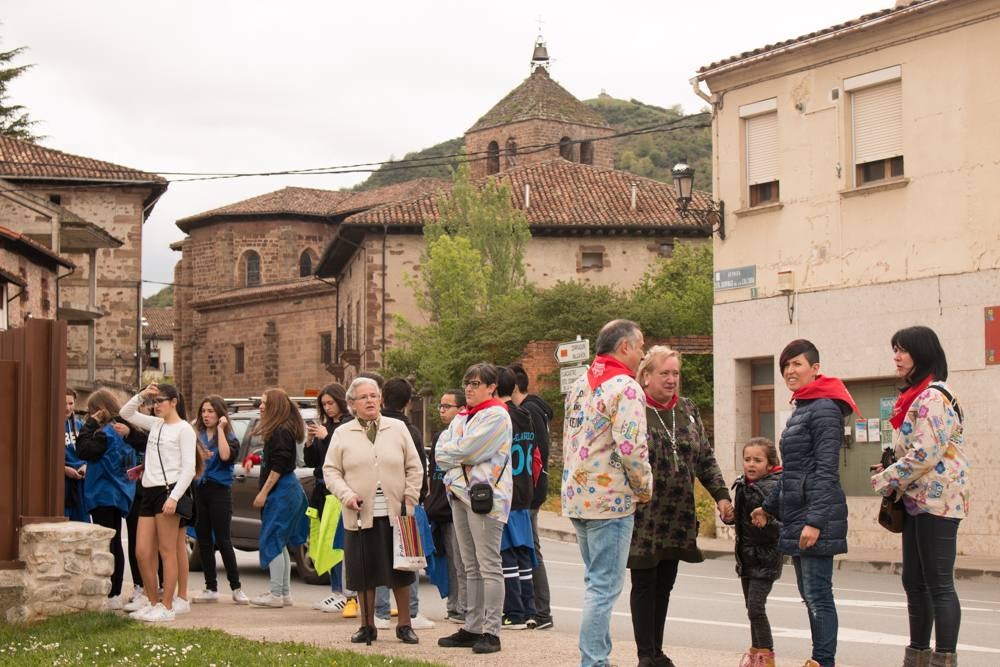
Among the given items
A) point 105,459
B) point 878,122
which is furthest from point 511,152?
point 105,459

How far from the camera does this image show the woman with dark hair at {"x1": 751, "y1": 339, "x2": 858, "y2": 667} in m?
7.71

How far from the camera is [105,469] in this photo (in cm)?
1225

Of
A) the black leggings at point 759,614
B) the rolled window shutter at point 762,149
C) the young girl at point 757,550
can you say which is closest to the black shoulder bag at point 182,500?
the young girl at point 757,550

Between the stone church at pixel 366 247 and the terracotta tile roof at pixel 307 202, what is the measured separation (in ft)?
0.30

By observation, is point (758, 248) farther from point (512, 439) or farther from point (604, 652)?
point (604, 652)

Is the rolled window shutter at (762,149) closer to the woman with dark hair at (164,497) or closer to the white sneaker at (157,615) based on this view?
the woman with dark hair at (164,497)

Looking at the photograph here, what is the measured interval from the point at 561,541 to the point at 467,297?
75.3 feet

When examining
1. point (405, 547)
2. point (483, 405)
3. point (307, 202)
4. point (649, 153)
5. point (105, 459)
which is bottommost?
point (405, 547)

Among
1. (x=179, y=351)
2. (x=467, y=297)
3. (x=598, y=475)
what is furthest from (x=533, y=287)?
(x=598, y=475)

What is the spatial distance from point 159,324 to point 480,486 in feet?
359

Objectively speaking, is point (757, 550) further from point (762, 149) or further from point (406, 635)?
point (762, 149)

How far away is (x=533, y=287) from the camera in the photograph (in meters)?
49.2

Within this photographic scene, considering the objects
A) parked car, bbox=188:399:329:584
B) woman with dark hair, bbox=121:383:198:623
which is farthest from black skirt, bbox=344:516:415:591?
parked car, bbox=188:399:329:584

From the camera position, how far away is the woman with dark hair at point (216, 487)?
496 inches
